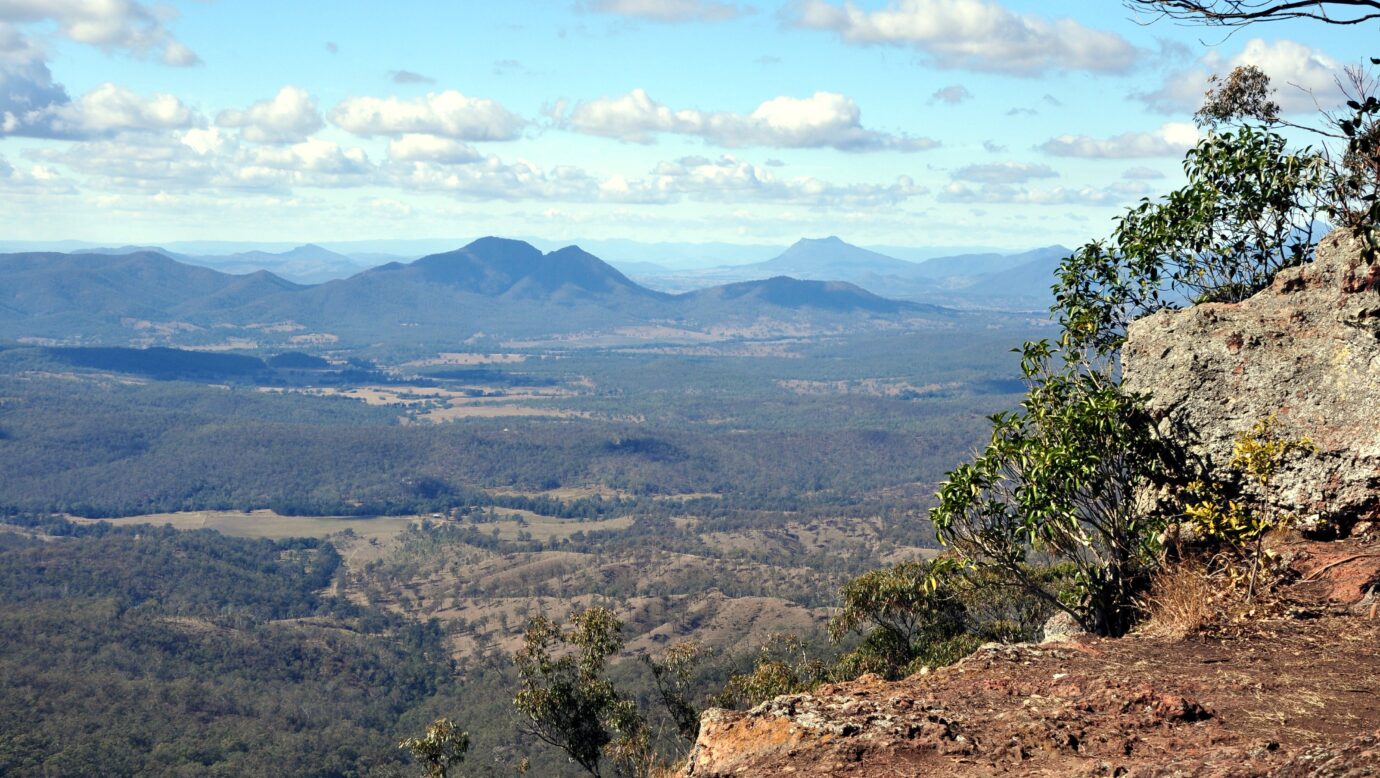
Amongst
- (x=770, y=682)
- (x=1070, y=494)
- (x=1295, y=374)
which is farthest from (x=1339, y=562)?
(x=770, y=682)

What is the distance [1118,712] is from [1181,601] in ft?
11.7

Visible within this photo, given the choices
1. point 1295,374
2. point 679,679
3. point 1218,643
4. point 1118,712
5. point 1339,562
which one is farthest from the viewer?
point 679,679

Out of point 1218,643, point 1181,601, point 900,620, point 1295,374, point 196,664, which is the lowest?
point 196,664

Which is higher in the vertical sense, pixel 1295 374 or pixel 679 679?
pixel 1295 374

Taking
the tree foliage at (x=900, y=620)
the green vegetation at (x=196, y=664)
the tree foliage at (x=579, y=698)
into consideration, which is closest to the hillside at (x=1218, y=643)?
the tree foliage at (x=900, y=620)

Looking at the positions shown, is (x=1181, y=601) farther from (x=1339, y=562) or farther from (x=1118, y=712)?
(x=1118, y=712)

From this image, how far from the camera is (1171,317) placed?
49.3ft

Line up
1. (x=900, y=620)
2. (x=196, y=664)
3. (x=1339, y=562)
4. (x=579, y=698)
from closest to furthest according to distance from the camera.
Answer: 1. (x=1339, y=562)
2. (x=579, y=698)
3. (x=900, y=620)
4. (x=196, y=664)

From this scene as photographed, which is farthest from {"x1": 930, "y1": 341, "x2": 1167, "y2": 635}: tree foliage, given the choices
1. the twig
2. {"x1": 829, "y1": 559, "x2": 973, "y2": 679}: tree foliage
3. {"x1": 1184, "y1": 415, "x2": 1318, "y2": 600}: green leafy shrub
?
{"x1": 829, "y1": 559, "x2": 973, "y2": 679}: tree foliage

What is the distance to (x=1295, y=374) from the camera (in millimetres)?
13422

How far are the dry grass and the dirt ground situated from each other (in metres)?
0.27

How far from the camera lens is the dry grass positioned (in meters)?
11.6

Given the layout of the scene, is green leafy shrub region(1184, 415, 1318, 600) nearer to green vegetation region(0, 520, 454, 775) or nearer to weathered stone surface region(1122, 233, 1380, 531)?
weathered stone surface region(1122, 233, 1380, 531)

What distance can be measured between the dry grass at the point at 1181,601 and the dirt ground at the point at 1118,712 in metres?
0.27
